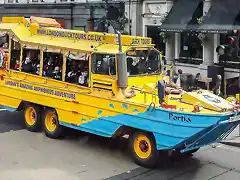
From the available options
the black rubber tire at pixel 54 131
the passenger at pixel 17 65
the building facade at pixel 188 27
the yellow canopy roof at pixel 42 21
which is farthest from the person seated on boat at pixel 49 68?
the building facade at pixel 188 27

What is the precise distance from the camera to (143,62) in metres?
11.1

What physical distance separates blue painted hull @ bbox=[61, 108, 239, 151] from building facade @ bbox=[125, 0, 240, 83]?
9392 mm

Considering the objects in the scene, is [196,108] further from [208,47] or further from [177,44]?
[177,44]

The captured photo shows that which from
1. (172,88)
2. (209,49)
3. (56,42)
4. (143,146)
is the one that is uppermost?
(209,49)

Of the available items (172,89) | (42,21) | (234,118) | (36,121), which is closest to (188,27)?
(42,21)

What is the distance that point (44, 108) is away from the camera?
12305 mm

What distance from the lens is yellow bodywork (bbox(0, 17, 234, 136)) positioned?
977 centimetres

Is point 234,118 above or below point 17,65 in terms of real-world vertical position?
below

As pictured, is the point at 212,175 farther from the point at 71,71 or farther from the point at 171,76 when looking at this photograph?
the point at 71,71

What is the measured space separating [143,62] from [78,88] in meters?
1.78

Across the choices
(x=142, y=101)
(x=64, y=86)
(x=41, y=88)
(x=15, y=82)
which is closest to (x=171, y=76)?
(x=142, y=101)

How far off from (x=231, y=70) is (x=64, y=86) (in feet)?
31.9

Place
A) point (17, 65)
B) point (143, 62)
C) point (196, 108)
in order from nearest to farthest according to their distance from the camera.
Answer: point (196, 108) < point (143, 62) < point (17, 65)

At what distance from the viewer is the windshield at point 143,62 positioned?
10.8 metres
